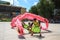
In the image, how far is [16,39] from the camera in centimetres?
1449

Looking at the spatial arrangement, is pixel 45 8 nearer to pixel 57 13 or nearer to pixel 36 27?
pixel 57 13

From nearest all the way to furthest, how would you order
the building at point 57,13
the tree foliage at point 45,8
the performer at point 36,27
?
the performer at point 36,27 < the tree foliage at point 45,8 < the building at point 57,13

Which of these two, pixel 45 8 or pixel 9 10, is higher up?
pixel 45 8

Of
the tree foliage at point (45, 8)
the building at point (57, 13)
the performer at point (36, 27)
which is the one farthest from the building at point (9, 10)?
the performer at point (36, 27)

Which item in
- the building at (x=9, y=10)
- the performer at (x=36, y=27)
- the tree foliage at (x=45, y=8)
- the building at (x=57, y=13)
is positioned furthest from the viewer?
the building at (x=9, y=10)

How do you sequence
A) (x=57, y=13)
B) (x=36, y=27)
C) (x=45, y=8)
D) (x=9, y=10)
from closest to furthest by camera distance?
1. (x=36, y=27)
2. (x=45, y=8)
3. (x=57, y=13)
4. (x=9, y=10)

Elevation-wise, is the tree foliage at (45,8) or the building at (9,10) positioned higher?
the tree foliage at (45,8)

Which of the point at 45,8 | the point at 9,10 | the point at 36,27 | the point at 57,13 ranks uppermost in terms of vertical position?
the point at 45,8

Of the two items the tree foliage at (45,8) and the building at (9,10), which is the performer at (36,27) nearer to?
the tree foliage at (45,8)

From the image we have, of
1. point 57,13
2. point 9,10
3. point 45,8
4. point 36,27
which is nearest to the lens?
point 36,27

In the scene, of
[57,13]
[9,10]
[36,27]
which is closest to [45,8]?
[57,13]

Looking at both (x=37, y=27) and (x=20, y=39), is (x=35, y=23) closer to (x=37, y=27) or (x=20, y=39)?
(x=37, y=27)

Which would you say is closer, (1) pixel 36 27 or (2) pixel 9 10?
(1) pixel 36 27

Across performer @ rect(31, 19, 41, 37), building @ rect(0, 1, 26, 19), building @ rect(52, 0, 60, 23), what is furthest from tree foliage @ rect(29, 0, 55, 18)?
building @ rect(0, 1, 26, 19)
